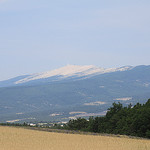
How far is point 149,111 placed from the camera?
62844mm

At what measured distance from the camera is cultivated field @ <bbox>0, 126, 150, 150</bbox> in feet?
136

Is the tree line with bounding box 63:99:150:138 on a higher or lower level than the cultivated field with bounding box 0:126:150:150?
higher

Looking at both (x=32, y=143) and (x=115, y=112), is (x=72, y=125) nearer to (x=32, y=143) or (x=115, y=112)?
(x=115, y=112)

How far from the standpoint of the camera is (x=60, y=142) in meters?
45.3

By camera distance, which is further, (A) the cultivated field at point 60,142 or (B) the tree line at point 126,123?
(B) the tree line at point 126,123

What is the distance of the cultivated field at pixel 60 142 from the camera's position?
4131 centimetres

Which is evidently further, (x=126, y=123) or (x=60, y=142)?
(x=126, y=123)

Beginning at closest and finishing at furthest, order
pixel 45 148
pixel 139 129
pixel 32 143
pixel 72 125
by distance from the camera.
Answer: pixel 45 148, pixel 32 143, pixel 139 129, pixel 72 125

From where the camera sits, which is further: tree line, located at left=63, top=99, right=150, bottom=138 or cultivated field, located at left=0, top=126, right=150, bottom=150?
tree line, located at left=63, top=99, right=150, bottom=138

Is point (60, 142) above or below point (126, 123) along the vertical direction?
below

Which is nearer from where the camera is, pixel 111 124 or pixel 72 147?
pixel 72 147

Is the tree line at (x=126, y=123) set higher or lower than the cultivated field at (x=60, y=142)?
higher

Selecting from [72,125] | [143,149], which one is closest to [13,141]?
[143,149]

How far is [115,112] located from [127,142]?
40.0 metres
